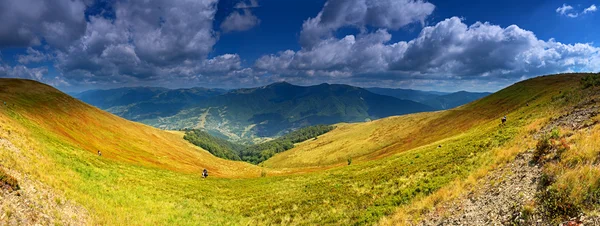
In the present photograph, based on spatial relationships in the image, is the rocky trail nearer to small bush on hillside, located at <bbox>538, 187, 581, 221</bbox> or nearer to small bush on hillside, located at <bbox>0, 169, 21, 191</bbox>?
small bush on hillside, located at <bbox>538, 187, 581, 221</bbox>

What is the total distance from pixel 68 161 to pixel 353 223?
1322 inches

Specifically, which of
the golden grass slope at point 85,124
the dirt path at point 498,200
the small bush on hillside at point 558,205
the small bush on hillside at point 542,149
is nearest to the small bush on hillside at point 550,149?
the small bush on hillside at point 542,149

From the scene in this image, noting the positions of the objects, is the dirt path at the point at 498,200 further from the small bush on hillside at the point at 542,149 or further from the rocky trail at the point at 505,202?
the small bush on hillside at the point at 542,149

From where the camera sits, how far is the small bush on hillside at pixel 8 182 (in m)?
16.2

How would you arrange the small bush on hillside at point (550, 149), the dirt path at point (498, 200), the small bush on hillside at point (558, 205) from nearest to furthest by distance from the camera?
the small bush on hillside at point (558, 205)
the dirt path at point (498, 200)
the small bush on hillside at point (550, 149)

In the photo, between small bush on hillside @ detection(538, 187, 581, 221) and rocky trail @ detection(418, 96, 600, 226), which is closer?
small bush on hillside @ detection(538, 187, 581, 221)

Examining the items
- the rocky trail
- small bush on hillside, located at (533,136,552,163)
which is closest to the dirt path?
the rocky trail

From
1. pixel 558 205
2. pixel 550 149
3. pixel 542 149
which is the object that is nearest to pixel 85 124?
pixel 558 205

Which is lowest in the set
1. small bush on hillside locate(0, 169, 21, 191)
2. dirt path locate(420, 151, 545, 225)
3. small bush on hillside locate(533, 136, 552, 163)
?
dirt path locate(420, 151, 545, 225)

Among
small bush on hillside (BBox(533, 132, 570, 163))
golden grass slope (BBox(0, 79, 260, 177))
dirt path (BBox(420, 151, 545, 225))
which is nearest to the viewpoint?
dirt path (BBox(420, 151, 545, 225))

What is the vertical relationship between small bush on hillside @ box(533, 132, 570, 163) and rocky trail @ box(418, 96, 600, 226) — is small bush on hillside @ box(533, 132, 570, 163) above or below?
above

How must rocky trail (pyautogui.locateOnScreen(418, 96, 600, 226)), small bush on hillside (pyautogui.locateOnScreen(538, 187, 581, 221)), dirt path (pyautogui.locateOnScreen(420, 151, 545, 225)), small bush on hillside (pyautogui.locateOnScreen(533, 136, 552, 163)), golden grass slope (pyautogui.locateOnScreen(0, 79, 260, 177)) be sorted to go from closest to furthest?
small bush on hillside (pyautogui.locateOnScreen(538, 187, 581, 221)), rocky trail (pyautogui.locateOnScreen(418, 96, 600, 226)), dirt path (pyautogui.locateOnScreen(420, 151, 545, 225)), small bush on hillside (pyautogui.locateOnScreen(533, 136, 552, 163)), golden grass slope (pyautogui.locateOnScreen(0, 79, 260, 177))

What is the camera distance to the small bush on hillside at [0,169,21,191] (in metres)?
16.2

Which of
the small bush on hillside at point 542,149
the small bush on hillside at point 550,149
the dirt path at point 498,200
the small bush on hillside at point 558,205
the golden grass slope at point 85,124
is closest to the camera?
the small bush on hillside at point 558,205
